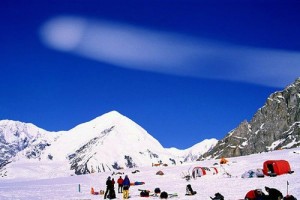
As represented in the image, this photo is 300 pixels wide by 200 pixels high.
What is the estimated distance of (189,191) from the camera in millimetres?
38562

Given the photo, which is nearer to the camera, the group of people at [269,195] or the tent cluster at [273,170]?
the group of people at [269,195]

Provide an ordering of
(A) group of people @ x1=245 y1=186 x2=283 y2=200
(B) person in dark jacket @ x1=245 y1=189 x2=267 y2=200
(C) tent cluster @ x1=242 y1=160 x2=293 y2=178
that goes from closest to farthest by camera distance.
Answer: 1. (A) group of people @ x1=245 y1=186 x2=283 y2=200
2. (B) person in dark jacket @ x1=245 y1=189 x2=267 y2=200
3. (C) tent cluster @ x1=242 y1=160 x2=293 y2=178

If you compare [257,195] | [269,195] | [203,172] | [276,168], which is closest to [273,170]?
[276,168]

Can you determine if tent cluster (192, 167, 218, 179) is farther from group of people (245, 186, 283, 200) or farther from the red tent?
group of people (245, 186, 283, 200)

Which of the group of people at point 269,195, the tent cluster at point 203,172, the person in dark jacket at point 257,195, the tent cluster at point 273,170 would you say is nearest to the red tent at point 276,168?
the tent cluster at point 273,170

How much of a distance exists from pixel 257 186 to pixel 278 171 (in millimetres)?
7247

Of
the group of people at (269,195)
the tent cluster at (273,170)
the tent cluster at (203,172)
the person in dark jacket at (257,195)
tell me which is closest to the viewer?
the group of people at (269,195)

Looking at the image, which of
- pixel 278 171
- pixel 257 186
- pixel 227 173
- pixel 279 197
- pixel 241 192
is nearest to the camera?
pixel 279 197

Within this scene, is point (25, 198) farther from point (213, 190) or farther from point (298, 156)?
point (298, 156)

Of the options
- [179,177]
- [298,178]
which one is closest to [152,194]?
[298,178]

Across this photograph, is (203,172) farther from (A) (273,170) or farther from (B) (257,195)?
(B) (257,195)

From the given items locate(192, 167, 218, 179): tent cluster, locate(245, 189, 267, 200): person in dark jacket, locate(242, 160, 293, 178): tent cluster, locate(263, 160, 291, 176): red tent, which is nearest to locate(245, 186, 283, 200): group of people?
locate(245, 189, 267, 200): person in dark jacket

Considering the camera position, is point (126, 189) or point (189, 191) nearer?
point (189, 191)

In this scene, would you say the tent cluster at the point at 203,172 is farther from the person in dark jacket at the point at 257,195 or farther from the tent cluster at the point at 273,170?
the person in dark jacket at the point at 257,195
